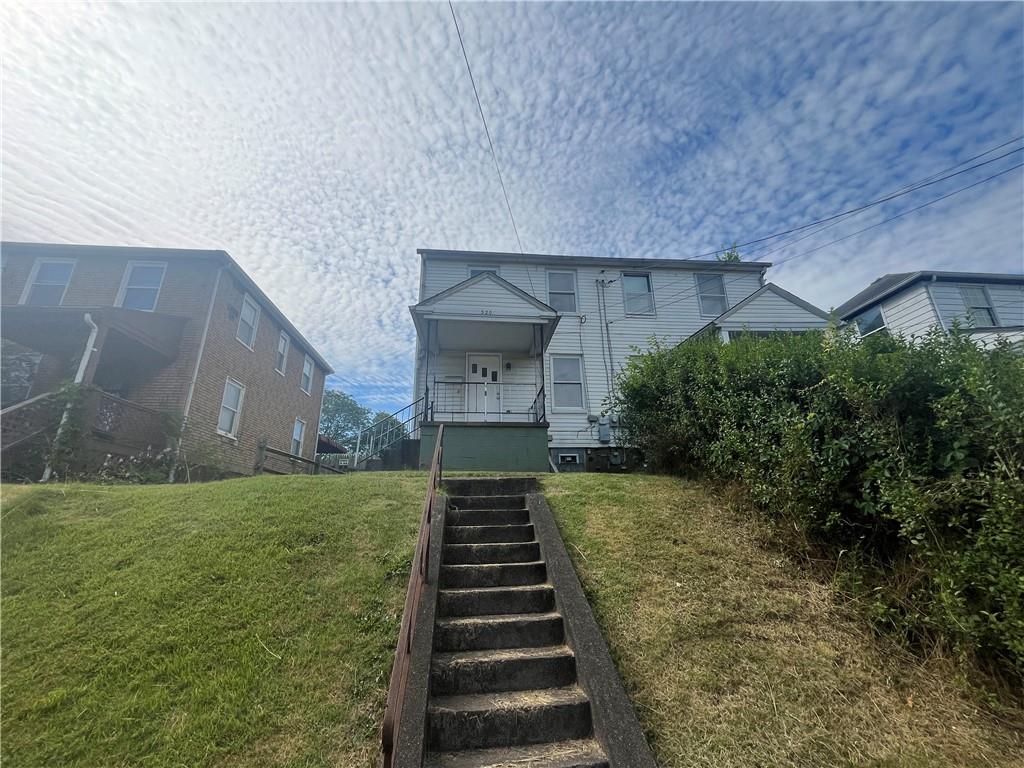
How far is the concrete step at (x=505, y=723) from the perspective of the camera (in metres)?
3.00

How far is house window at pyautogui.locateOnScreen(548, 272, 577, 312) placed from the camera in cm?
1419

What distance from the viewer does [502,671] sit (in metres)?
3.42

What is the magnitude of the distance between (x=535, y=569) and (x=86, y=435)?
922cm

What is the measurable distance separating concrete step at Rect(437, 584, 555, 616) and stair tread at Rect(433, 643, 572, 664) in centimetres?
41

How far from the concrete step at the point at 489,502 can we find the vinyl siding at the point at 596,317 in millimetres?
6519

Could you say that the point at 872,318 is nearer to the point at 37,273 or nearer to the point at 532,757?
the point at 532,757

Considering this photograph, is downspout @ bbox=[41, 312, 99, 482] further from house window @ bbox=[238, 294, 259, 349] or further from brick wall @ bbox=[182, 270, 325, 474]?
house window @ bbox=[238, 294, 259, 349]

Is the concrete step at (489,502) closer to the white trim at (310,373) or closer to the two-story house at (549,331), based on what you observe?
the two-story house at (549,331)

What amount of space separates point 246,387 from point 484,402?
8.18 m

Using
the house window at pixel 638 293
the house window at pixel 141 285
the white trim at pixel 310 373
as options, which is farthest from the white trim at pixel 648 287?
the house window at pixel 141 285

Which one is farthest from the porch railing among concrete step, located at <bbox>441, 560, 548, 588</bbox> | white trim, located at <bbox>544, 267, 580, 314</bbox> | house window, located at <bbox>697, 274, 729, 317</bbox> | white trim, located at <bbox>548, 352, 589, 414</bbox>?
house window, located at <bbox>697, 274, 729, 317</bbox>

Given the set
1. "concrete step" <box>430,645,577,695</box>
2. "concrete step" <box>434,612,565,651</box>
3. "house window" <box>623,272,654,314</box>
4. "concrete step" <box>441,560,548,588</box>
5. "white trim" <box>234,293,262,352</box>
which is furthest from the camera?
"house window" <box>623,272,654,314</box>

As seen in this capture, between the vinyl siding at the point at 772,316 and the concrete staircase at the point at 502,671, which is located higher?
the vinyl siding at the point at 772,316

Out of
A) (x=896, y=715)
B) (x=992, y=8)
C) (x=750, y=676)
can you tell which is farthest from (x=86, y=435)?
(x=992, y=8)
